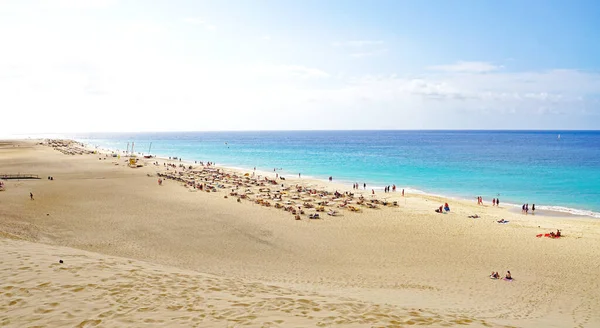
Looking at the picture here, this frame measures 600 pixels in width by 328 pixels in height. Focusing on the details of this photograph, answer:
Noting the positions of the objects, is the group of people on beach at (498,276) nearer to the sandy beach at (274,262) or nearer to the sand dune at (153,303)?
the sandy beach at (274,262)

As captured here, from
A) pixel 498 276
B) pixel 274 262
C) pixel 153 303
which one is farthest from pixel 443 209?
pixel 153 303

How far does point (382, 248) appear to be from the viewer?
68.1 feet

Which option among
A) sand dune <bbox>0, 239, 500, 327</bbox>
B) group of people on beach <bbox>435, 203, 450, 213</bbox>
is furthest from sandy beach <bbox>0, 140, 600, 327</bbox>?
group of people on beach <bbox>435, 203, 450, 213</bbox>

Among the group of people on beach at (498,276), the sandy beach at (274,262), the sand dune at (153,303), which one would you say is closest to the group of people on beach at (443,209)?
the sandy beach at (274,262)

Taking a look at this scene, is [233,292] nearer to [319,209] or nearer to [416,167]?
[319,209]

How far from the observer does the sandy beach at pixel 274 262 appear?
7629mm

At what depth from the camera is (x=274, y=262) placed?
17703mm

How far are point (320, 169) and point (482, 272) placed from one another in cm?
4938

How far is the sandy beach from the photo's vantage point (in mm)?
7629

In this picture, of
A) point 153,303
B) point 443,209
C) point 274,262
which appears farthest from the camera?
point 443,209

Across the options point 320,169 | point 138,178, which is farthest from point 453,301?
point 320,169

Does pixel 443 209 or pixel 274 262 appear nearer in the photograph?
pixel 274 262

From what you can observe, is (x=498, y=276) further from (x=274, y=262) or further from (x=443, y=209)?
(x=443, y=209)

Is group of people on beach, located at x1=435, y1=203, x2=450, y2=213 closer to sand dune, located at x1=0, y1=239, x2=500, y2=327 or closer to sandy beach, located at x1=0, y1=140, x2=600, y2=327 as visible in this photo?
sandy beach, located at x1=0, y1=140, x2=600, y2=327
